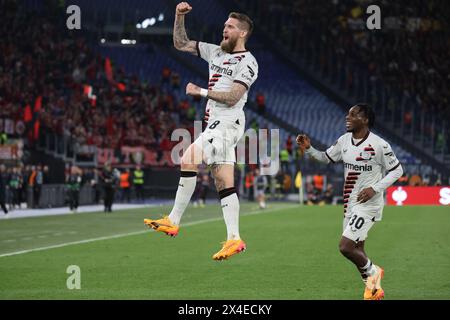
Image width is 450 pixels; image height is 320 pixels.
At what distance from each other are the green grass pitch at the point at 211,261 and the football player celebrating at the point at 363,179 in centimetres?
68

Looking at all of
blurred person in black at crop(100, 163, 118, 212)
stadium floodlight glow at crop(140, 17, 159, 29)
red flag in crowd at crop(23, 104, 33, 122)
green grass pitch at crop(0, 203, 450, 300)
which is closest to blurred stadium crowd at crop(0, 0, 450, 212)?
red flag in crowd at crop(23, 104, 33, 122)

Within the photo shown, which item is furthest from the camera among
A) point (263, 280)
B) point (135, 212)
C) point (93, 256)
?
point (135, 212)

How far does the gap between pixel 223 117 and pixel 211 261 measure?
6797mm

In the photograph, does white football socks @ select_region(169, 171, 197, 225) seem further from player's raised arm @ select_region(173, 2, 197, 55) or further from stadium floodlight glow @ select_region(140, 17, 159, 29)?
stadium floodlight glow @ select_region(140, 17, 159, 29)

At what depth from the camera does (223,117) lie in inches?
490

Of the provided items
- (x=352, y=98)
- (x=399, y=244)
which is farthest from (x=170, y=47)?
(x=399, y=244)

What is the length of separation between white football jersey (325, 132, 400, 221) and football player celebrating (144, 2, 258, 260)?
1.51 m

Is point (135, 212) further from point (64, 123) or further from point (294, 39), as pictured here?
point (294, 39)

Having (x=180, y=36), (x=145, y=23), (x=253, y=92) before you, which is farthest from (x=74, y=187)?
(x=180, y=36)

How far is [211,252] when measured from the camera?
20953 millimetres

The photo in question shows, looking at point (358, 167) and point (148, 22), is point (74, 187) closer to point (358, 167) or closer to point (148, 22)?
point (148, 22)

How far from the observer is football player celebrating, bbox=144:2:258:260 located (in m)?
12.2

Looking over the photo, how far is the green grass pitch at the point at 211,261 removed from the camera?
45.4ft
